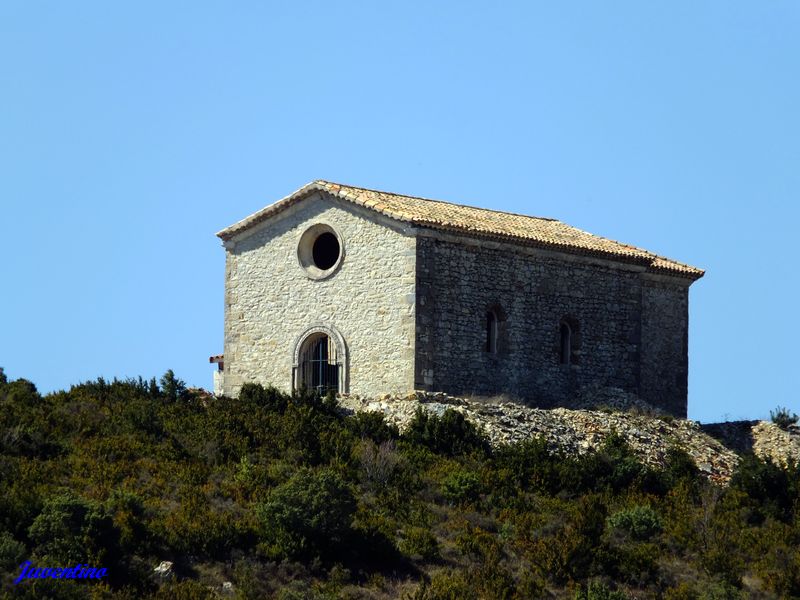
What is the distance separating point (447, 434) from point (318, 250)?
6652 mm

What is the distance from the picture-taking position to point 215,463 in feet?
119

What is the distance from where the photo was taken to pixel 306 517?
106 ft

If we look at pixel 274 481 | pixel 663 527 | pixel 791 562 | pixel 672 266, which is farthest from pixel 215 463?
pixel 672 266

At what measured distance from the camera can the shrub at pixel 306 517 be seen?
3234cm

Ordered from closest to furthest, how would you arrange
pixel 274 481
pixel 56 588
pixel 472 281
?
pixel 56 588, pixel 274 481, pixel 472 281

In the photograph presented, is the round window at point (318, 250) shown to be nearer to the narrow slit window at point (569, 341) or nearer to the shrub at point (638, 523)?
the narrow slit window at point (569, 341)

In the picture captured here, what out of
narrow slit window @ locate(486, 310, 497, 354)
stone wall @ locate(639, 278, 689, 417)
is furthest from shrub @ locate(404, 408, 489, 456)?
stone wall @ locate(639, 278, 689, 417)

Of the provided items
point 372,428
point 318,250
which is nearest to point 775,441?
point 372,428

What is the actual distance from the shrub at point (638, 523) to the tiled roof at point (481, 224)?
27.3ft

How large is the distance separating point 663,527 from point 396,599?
691 centimetres

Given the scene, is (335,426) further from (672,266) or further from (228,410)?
(672,266)

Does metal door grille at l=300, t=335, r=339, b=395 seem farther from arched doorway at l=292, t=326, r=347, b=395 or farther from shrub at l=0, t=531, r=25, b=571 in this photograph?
shrub at l=0, t=531, r=25, b=571

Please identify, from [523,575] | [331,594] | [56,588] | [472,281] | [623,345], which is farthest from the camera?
[623,345]

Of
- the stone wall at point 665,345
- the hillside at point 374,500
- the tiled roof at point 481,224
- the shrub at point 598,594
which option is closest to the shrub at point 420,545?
the hillside at point 374,500
